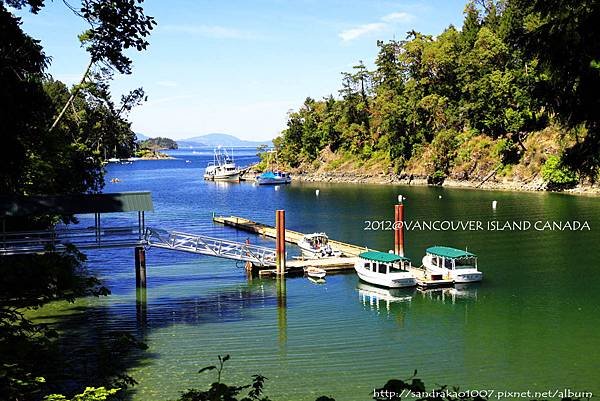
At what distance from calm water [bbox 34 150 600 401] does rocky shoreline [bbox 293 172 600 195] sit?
29196mm

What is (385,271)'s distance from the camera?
33094 mm

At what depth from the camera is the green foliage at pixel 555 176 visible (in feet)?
250

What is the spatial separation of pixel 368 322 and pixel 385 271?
6591mm

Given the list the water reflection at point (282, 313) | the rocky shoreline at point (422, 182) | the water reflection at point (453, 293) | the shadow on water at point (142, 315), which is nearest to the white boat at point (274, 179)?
the rocky shoreline at point (422, 182)

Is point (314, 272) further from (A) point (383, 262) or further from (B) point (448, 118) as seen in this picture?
(B) point (448, 118)

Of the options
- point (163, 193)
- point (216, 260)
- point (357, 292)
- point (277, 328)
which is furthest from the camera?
point (163, 193)

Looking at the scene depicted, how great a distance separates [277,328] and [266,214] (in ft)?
143

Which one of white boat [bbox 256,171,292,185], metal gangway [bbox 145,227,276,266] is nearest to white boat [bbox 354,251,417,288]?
metal gangway [bbox 145,227,276,266]

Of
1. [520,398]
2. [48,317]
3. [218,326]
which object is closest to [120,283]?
[48,317]

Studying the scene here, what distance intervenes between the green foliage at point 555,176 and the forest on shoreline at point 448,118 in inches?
5.0

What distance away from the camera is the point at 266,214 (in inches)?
2731

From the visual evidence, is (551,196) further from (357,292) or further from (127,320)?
(127,320)

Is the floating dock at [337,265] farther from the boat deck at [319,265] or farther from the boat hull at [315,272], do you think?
the boat hull at [315,272]

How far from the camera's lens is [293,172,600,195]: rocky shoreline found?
249 ft
